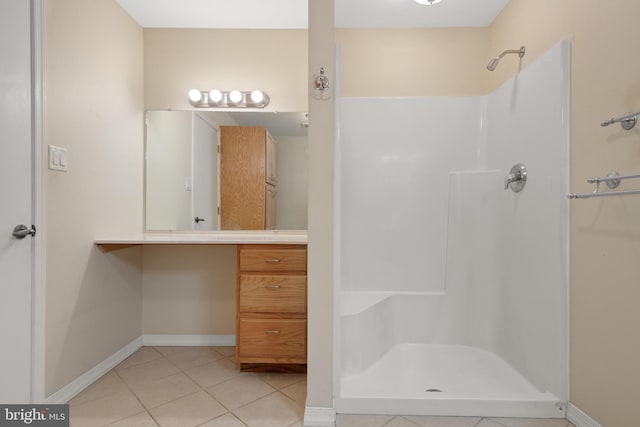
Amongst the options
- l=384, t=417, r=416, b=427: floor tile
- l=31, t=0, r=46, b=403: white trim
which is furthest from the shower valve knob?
l=31, t=0, r=46, b=403: white trim

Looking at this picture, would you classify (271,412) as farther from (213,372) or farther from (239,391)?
(213,372)

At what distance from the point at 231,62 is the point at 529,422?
2779 millimetres

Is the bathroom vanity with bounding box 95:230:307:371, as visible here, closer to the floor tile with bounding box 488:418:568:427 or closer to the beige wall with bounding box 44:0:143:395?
the beige wall with bounding box 44:0:143:395

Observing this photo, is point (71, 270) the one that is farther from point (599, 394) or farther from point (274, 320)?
point (599, 394)

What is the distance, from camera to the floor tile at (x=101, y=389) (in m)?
1.80

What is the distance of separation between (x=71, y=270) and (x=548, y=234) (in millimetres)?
A: 2452

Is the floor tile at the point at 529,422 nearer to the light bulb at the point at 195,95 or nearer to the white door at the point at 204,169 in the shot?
the white door at the point at 204,169

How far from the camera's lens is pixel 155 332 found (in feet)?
8.36

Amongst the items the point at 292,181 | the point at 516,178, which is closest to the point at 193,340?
the point at 292,181

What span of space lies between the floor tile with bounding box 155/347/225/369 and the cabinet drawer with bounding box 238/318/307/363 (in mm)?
472

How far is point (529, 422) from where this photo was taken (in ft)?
5.19

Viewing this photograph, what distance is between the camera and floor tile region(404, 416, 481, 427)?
5.13 ft

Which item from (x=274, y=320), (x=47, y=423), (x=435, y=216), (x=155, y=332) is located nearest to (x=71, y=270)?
(x=47, y=423)

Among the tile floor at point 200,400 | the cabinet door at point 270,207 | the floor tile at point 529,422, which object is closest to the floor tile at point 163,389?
the tile floor at point 200,400
